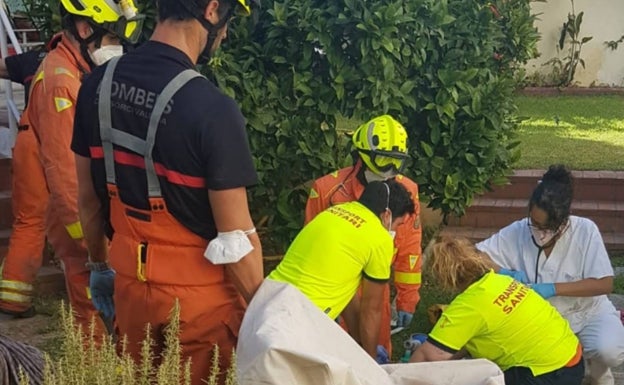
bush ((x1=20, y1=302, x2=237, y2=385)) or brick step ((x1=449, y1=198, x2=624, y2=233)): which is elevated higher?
bush ((x1=20, y1=302, x2=237, y2=385))

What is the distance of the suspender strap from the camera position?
102 inches

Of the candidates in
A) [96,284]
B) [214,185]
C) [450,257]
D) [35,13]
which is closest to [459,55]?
[450,257]

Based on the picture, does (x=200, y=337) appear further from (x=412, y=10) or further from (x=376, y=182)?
(x=412, y=10)

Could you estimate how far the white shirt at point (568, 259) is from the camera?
480 cm

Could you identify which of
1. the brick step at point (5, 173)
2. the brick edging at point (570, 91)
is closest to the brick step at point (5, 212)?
the brick step at point (5, 173)

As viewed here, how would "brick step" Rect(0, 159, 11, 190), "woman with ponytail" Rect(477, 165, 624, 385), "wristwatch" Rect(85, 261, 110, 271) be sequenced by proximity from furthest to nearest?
"brick step" Rect(0, 159, 11, 190) < "woman with ponytail" Rect(477, 165, 624, 385) < "wristwatch" Rect(85, 261, 110, 271)

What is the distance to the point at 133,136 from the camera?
2.68 m

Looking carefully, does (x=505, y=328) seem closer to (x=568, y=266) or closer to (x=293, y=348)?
(x=568, y=266)

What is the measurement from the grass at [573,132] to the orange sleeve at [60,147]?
4794 mm

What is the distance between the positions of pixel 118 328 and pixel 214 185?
762 mm

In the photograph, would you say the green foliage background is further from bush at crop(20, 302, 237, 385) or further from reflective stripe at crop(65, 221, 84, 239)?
bush at crop(20, 302, 237, 385)

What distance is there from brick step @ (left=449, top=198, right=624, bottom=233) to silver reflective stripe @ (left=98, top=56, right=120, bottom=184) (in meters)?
5.42

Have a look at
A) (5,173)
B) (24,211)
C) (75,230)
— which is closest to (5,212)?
(5,173)

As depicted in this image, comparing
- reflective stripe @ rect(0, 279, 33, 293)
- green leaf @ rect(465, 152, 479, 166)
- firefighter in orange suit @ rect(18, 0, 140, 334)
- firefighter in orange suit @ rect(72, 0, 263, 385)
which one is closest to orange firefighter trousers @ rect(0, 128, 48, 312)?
reflective stripe @ rect(0, 279, 33, 293)
